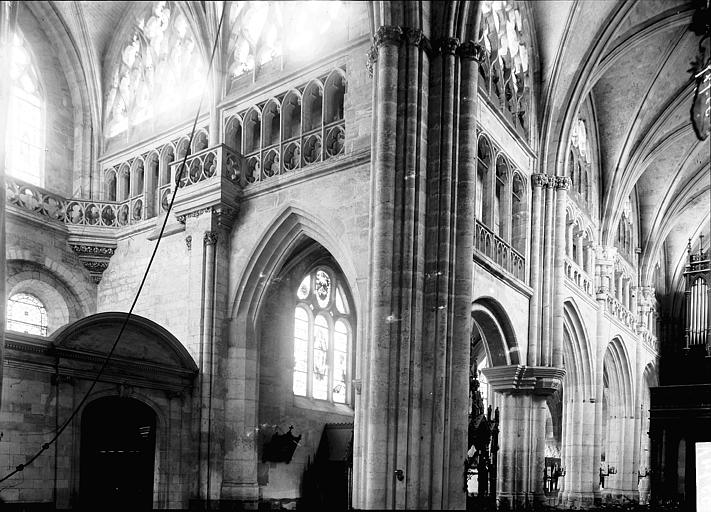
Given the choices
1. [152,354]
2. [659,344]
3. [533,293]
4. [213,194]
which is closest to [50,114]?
[213,194]

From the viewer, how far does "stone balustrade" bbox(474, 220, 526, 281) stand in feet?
53.4

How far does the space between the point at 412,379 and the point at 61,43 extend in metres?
11.0

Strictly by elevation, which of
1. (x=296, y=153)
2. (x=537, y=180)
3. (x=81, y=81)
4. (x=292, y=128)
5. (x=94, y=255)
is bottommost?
(x=94, y=255)

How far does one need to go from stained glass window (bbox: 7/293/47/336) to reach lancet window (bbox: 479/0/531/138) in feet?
36.6

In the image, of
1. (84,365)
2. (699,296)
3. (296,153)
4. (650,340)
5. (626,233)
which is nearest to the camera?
(84,365)

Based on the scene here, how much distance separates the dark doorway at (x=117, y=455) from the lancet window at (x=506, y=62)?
9.73m

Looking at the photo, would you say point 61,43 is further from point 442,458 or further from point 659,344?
point 659,344

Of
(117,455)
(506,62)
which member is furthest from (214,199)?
(506,62)

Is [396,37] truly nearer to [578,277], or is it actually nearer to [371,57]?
[371,57]

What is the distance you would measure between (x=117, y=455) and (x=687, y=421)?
47.7 feet

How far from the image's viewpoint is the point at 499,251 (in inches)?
684

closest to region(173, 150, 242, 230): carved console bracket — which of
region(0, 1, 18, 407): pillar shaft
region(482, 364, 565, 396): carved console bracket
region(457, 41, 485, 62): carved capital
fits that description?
region(457, 41, 485, 62): carved capital

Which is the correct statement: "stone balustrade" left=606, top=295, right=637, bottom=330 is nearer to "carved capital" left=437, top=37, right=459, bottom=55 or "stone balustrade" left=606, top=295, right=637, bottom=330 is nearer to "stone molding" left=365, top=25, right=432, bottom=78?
"carved capital" left=437, top=37, right=459, bottom=55

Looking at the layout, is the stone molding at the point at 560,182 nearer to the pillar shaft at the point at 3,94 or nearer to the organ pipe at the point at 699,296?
the organ pipe at the point at 699,296
